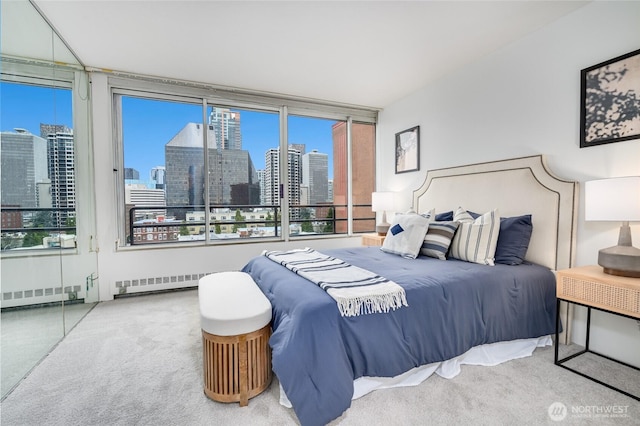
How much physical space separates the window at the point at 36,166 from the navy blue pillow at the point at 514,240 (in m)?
3.43

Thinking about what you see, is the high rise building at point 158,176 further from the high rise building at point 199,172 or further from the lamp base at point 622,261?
the lamp base at point 622,261

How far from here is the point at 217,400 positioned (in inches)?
64.7

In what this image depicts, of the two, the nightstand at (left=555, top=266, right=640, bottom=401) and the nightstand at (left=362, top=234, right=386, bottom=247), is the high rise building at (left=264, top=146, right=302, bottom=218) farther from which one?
the nightstand at (left=555, top=266, right=640, bottom=401)

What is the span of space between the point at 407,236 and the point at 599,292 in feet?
4.37

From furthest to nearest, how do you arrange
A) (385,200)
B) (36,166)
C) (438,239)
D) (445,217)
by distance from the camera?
(385,200) < (445,217) < (438,239) < (36,166)

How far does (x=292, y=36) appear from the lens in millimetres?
2594

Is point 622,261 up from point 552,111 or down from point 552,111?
down

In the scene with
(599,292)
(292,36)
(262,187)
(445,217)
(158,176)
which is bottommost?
(599,292)

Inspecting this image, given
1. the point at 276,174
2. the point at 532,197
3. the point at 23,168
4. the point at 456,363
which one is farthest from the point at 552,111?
the point at 23,168

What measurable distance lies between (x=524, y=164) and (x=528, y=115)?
0.43 m

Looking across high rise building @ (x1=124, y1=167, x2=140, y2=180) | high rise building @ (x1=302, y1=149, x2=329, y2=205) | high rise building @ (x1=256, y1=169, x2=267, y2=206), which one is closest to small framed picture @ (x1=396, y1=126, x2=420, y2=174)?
high rise building @ (x1=302, y1=149, x2=329, y2=205)

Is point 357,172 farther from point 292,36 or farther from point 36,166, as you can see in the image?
point 36,166

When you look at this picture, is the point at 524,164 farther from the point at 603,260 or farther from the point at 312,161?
the point at 312,161

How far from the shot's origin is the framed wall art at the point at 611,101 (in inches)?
76.9
